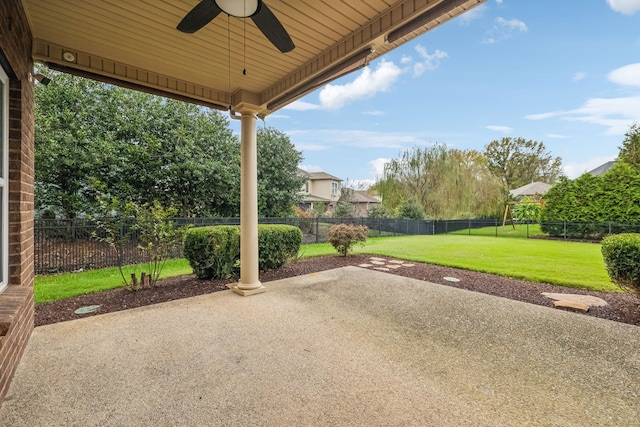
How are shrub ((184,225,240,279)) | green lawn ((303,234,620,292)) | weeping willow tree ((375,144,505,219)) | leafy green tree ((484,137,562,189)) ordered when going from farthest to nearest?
1. leafy green tree ((484,137,562,189))
2. weeping willow tree ((375,144,505,219))
3. green lawn ((303,234,620,292))
4. shrub ((184,225,240,279))

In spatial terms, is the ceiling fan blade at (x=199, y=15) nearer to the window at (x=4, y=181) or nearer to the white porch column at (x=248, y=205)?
the window at (x=4, y=181)

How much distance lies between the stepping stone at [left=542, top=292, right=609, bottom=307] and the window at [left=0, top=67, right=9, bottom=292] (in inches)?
242

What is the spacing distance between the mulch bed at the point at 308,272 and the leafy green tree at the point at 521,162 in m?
27.0

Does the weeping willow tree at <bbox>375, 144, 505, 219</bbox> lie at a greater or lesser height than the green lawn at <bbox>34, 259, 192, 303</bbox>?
greater

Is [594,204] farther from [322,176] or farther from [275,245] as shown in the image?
[322,176]

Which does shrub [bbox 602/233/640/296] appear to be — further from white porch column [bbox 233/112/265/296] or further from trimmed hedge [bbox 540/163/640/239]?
trimmed hedge [bbox 540/163/640/239]

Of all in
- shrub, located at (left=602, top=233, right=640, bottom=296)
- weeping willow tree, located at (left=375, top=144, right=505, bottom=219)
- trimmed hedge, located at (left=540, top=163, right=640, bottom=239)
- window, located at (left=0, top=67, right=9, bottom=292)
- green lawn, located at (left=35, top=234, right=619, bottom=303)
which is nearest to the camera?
window, located at (left=0, top=67, right=9, bottom=292)

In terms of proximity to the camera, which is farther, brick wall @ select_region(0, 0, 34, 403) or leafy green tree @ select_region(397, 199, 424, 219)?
leafy green tree @ select_region(397, 199, 424, 219)

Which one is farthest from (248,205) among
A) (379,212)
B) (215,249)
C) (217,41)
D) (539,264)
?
(379,212)

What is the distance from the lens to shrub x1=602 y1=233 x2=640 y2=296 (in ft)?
10.8

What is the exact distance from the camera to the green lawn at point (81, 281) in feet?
14.5

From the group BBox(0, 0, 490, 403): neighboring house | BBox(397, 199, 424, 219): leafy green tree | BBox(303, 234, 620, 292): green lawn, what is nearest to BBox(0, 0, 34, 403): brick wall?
BBox(0, 0, 490, 403): neighboring house

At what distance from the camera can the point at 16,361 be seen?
221cm

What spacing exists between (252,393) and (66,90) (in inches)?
436
